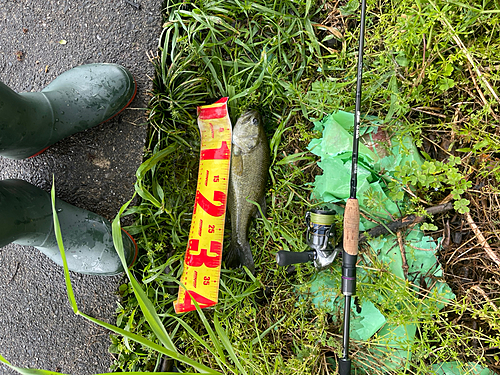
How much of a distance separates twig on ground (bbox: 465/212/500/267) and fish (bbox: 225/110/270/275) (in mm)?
1437

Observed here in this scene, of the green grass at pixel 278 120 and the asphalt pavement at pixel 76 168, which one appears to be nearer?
the green grass at pixel 278 120

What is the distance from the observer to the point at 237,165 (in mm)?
2504

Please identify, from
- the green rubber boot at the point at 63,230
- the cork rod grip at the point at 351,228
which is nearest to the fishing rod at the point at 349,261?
the cork rod grip at the point at 351,228

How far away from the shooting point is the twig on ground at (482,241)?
213cm

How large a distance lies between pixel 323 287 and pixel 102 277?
1.66 meters

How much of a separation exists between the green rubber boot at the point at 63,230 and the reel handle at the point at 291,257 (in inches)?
42.1

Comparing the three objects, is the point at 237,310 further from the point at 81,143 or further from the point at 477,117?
the point at 477,117

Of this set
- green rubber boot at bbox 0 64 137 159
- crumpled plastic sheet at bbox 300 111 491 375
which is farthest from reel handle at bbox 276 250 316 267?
green rubber boot at bbox 0 64 137 159

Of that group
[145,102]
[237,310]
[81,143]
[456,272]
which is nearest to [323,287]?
[237,310]

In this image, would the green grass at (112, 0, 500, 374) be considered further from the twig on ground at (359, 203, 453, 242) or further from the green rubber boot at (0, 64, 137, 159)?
the green rubber boot at (0, 64, 137, 159)

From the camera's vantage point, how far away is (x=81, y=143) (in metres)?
2.52

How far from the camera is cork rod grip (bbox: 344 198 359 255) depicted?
6.20 ft

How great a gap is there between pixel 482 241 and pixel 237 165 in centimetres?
175

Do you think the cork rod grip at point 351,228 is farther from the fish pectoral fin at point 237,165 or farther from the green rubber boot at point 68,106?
the green rubber boot at point 68,106
